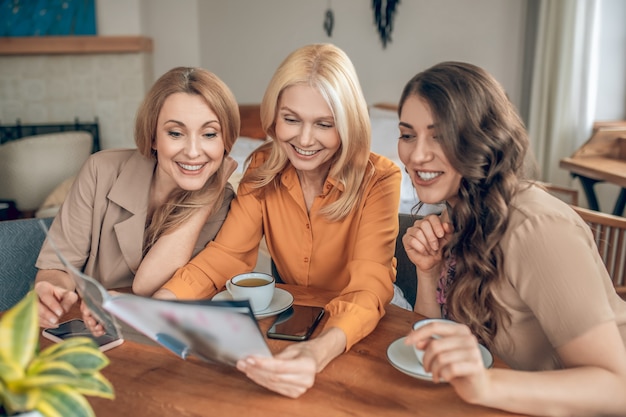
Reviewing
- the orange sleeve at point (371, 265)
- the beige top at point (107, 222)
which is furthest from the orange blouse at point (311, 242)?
the beige top at point (107, 222)

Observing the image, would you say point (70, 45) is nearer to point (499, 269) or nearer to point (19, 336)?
point (499, 269)

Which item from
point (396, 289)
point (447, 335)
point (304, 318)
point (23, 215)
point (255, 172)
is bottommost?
point (23, 215)

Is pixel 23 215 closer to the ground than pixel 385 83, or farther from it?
closer to the ground

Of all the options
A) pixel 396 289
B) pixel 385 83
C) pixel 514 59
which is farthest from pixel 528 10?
pixel 396 289

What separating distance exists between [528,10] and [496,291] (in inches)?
129

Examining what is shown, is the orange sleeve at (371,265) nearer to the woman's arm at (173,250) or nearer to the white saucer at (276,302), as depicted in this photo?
the white saucer at (276,302)

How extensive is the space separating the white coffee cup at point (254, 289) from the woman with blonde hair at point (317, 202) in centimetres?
14

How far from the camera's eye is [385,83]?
14.6 feet

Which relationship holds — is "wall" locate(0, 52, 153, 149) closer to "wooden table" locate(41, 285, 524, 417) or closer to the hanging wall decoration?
the hanging wall decoration

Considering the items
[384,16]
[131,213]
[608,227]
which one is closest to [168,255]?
[131,213]

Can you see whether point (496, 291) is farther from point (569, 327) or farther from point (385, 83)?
point (385, 83)

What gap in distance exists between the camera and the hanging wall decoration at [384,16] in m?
4.23

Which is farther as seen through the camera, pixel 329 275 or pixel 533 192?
pixel 329 275

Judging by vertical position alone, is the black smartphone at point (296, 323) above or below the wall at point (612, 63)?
below
